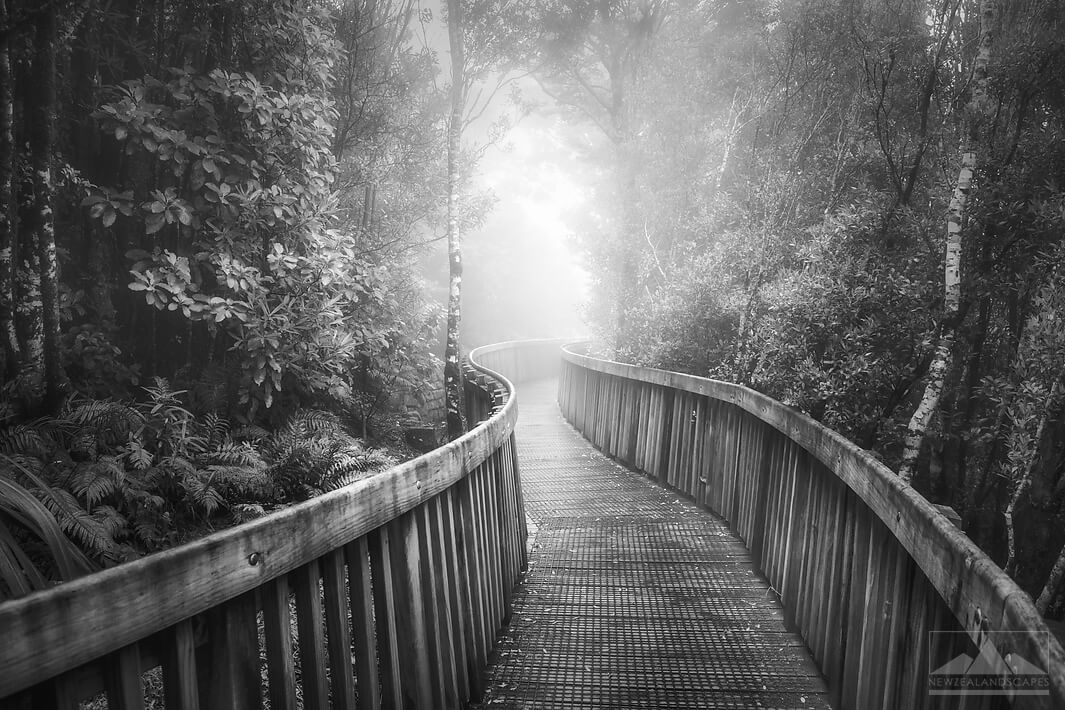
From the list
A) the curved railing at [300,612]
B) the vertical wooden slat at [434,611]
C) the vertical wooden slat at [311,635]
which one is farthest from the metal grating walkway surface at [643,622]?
the vertical wooden slat at [311,635]

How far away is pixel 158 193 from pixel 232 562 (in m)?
6.20

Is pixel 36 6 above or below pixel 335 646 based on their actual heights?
above

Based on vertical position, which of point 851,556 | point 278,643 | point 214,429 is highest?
point 278,643

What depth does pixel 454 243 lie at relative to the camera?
13.6 meters

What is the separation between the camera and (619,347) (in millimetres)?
14133

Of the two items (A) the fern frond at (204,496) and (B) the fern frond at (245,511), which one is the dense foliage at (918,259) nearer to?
(B) the fern frond at (245,511)

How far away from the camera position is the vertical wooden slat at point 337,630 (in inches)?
80.1

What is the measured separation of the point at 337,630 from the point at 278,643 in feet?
1.02

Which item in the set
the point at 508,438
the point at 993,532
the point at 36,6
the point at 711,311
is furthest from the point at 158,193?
the point at 993,532

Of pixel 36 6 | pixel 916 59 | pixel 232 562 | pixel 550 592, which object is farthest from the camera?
pixel 916 59

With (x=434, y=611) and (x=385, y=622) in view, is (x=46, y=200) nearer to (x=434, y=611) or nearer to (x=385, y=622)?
(x=434, y=611)

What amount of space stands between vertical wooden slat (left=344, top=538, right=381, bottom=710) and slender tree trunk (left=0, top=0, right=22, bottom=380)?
5536mm

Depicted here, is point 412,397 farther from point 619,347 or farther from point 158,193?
point 158,193

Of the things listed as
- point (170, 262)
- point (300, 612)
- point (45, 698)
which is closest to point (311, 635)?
point (300, 612)
